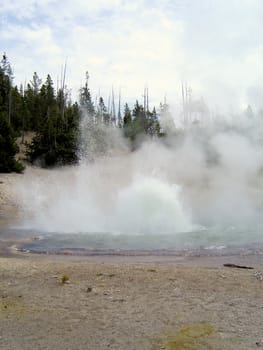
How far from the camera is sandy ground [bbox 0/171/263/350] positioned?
5.82 metres

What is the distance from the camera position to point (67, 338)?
19.4 ft

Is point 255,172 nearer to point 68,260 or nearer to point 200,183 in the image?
point 200,183

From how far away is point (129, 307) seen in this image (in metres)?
7.25

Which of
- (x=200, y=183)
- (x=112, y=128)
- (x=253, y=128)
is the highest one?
(x=112, y=128)

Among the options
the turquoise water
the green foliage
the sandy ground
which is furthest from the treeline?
the sandy ground

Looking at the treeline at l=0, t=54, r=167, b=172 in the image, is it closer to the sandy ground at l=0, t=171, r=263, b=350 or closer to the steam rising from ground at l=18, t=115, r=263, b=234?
the steam rising from ground at l=18, t=115, r=263, b=234

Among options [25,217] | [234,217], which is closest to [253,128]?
[234,217]

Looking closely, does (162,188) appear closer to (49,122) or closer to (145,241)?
(145,241)

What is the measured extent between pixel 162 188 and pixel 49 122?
25124 millimetres

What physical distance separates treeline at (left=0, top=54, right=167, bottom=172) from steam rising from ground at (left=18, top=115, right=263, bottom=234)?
2315mm

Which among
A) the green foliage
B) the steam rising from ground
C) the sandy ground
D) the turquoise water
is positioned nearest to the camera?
the sandy ground

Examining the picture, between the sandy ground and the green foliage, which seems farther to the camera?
the green foliage

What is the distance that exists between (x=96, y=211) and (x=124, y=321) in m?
17.4

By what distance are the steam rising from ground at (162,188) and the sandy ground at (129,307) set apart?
8676mm
